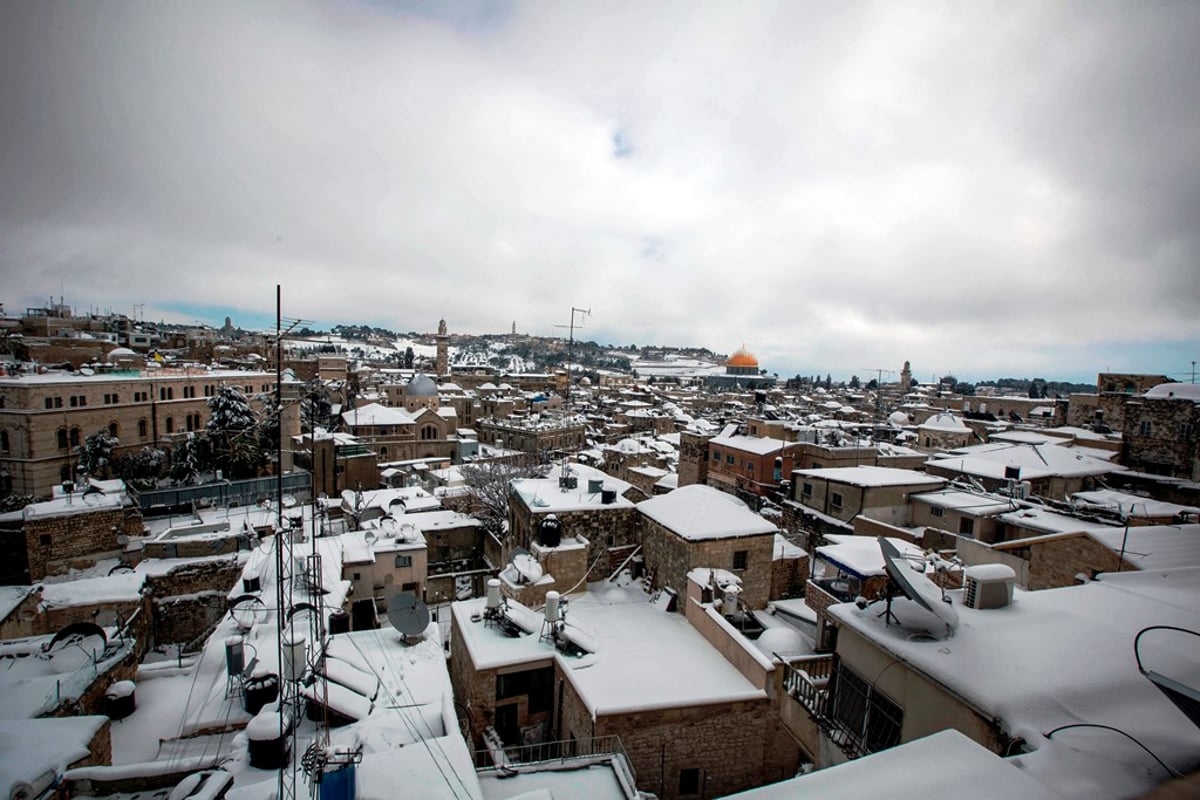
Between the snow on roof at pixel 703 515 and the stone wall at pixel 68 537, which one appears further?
the stone wall at pixel 68 537

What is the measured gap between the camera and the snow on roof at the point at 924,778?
272cm

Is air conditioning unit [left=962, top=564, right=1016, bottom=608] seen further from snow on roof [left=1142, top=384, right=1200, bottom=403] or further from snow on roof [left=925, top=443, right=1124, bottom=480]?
snow on roof [left=1142, top=384, right=1200, bottom=403]

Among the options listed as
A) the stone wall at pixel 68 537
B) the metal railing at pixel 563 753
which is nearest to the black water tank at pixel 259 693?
the metal railing at pixel 563 753

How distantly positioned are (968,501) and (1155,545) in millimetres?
8866

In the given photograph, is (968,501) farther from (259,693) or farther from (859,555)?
(259,693)

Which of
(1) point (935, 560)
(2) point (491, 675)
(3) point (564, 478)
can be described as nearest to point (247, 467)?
(3) point (564, 478)

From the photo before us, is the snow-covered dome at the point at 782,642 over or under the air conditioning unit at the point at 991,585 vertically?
under

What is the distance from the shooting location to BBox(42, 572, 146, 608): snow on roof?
11.2 meters

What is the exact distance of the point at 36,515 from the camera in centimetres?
1495

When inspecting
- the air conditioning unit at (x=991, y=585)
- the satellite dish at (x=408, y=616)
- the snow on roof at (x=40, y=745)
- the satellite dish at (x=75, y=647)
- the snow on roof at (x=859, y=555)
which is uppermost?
the air conditioning unit at (x=991, y=585)

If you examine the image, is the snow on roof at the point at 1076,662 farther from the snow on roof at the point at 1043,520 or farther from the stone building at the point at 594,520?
the snow on roof at the point at 1043,520

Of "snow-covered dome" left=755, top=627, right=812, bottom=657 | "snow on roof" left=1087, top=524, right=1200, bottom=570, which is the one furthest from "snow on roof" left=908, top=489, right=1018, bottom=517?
"snow-covered dome" left=755, top=627, right=812, bottom=657

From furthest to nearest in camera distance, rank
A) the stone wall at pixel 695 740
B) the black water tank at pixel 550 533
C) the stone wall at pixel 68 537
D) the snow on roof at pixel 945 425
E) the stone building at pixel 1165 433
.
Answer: the snow on roof at pixel 945 425 < the stone building at pixel 1165 433 < the stone wall at pixel 68 537 < the black water tank at pixel 550 533 < the stone wall at pixel 695 740

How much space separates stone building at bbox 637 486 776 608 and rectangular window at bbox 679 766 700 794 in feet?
10.5
